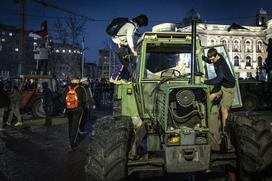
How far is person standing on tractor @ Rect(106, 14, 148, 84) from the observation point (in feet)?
22.4

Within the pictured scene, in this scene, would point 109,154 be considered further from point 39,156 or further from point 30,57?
point 30,57

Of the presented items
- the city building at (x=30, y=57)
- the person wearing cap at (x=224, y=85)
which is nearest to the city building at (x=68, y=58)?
the city building at (x=30, y=57)

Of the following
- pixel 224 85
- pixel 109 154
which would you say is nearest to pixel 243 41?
pixel 224 85

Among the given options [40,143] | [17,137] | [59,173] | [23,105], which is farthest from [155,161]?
[23,105]

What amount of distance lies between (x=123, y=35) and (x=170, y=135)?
3.21 meters

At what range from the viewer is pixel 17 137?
11.2m

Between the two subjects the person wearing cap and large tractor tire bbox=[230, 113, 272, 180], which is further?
the person wearing cap


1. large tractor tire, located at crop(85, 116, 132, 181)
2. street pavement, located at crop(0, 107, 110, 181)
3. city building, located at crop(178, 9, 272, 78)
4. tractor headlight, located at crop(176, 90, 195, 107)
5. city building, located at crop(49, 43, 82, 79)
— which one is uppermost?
city building, located at crop(178, 9, 272, 78)

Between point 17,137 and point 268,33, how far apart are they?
90.4 meters

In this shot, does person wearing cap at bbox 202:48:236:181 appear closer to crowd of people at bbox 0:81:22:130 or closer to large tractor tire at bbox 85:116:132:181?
large tractor tire at bbox 85:116:132:181

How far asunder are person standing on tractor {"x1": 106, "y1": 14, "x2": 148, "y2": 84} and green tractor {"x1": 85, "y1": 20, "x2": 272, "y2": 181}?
104 cm

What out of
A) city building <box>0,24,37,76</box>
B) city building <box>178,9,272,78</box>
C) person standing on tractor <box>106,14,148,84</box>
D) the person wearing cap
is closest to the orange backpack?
person standing on tractor <box>106,14,148,84</box>

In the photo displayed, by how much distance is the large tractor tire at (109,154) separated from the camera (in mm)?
4512

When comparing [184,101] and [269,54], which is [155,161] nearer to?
[184,101]
